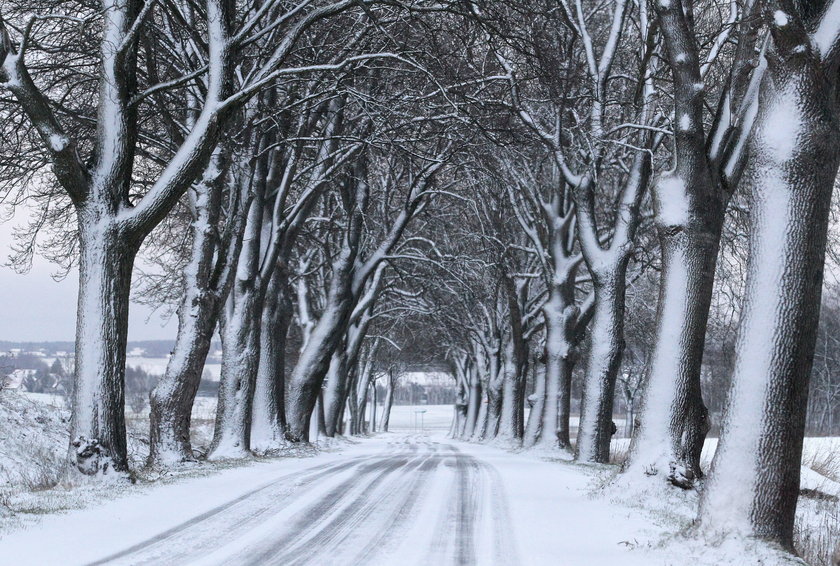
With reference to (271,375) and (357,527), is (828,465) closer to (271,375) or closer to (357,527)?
(357,527)

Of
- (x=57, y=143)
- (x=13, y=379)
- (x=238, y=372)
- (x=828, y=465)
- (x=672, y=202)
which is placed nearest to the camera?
(x=57, y=143)

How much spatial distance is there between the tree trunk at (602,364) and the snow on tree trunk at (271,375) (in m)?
6.73

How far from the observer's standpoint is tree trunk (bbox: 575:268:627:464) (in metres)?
15.2

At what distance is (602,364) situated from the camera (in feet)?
51.8

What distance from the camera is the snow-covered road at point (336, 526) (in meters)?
5.83

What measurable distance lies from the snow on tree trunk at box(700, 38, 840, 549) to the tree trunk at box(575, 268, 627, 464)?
8.42 m

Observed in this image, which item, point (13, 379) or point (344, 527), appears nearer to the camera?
point (344, 527)

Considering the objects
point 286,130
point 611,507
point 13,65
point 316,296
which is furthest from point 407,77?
point 316,296

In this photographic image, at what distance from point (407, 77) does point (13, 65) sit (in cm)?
844

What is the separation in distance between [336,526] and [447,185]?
56.2ft

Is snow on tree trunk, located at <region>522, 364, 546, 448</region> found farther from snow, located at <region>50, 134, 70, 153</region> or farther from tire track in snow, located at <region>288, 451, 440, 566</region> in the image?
snow, located at <region>50, 134, 70, 153</region>

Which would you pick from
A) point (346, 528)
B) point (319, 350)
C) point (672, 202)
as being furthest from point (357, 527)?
point (319, 350)

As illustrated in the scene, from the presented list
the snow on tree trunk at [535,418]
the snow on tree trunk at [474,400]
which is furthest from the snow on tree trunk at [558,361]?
the snow on tree trunk at [474,400]

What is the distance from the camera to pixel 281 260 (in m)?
19.1
